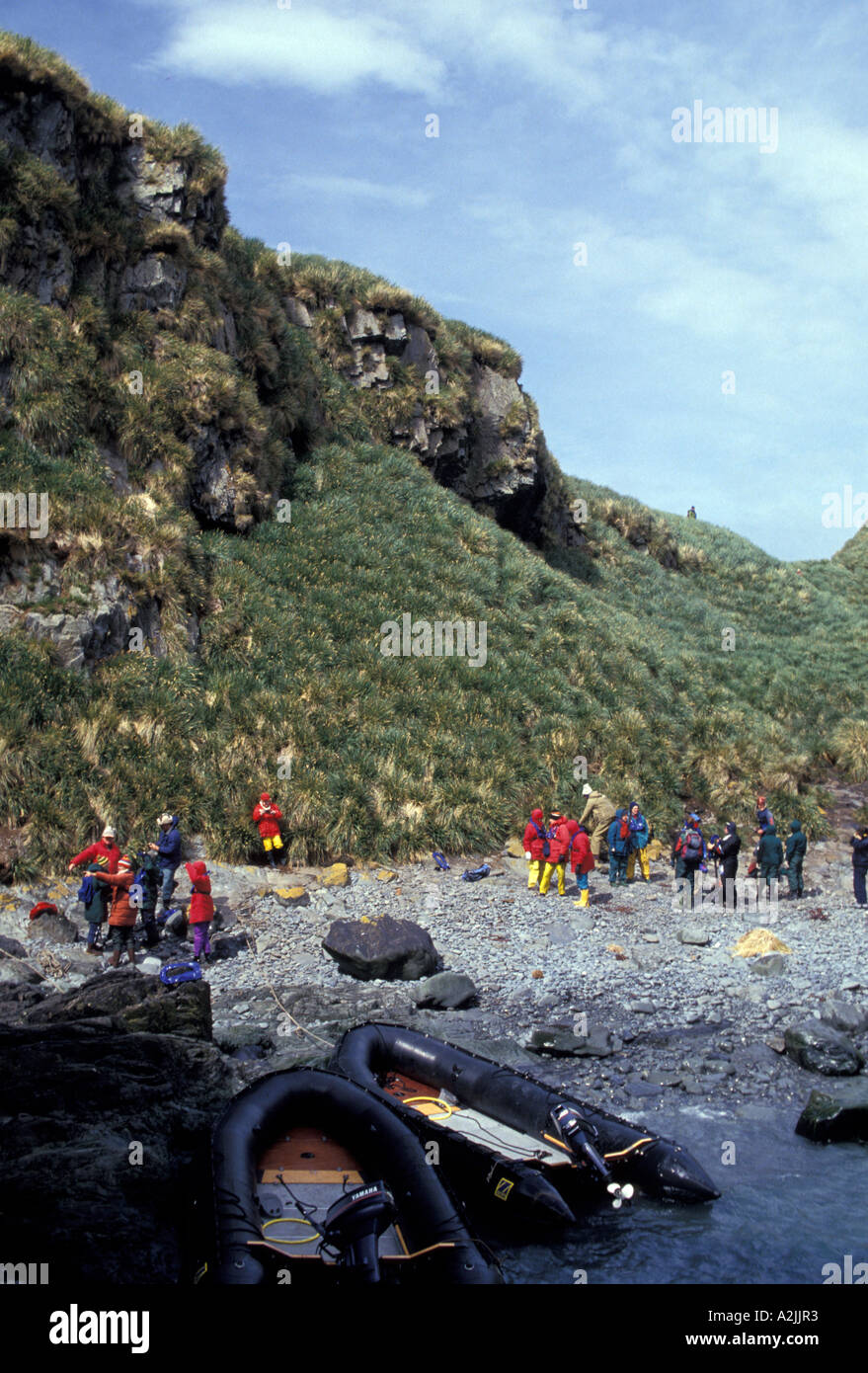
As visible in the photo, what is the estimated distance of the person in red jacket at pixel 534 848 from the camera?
58.0 ft

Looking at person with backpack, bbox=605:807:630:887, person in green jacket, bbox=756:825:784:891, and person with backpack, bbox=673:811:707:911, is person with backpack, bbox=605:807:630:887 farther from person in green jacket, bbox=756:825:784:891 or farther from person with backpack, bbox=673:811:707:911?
person in green jacket, bbox=756:825:784:891

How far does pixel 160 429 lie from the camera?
22719 millimetres

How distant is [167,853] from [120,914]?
1.77 m

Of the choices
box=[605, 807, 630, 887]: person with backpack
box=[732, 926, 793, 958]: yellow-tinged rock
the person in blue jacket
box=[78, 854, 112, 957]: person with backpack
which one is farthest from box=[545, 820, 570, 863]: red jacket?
box=[78, 854, 112, 957]: person with backpack

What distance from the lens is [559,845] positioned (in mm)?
17250

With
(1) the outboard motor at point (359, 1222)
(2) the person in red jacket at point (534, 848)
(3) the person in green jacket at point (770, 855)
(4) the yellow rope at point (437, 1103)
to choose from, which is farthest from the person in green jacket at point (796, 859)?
(1) the outboard motor at point (359, 1222)

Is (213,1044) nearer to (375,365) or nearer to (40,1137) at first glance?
(40,1137)

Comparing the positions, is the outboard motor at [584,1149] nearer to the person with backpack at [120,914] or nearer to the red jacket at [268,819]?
the person with backpack at [120,914]

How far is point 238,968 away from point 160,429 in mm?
14611

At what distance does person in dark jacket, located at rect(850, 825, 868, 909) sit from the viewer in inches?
680

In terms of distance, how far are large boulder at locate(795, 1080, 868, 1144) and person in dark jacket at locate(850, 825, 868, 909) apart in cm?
802

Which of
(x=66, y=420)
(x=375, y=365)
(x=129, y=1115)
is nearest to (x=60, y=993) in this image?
(x=129, y=1115)

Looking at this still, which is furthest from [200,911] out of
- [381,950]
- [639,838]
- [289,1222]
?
[639,838]
